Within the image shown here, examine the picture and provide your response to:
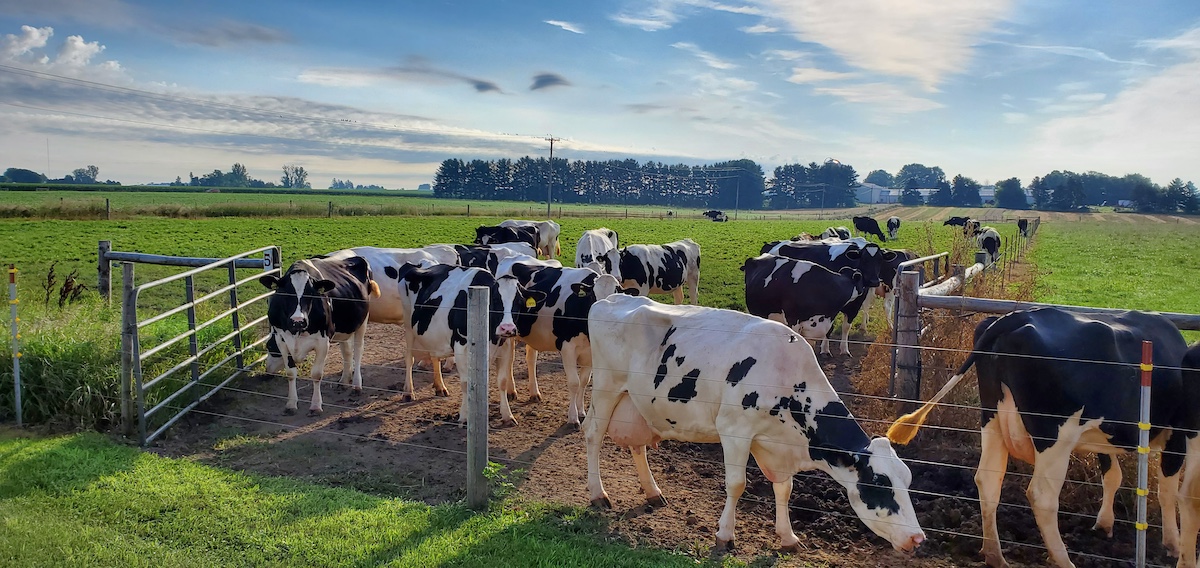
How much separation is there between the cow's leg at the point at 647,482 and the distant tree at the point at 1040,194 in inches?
4843

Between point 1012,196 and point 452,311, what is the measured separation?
400 ft

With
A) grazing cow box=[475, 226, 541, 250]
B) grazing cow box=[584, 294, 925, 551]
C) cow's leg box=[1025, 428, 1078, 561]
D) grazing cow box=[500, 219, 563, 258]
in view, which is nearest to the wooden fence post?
cow's leg box=[1025, 428, 1078, 561]

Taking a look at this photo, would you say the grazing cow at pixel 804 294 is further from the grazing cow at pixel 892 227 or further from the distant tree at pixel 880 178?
the distant tree at pixel 880 178

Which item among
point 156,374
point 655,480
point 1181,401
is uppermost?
point 1181,401

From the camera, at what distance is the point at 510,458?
7273 mm

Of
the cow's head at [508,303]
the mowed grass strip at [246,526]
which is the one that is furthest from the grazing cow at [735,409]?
the cow's head at [508,303]

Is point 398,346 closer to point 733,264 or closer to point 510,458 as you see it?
point 510,458

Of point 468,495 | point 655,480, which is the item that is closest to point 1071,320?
point 655,480

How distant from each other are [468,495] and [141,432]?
12.4 feet

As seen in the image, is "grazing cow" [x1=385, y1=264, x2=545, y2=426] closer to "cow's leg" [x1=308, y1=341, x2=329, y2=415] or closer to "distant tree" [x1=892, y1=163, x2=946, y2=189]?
"cow's leg" [x1=308, y1=341, x2=329, y2=415]

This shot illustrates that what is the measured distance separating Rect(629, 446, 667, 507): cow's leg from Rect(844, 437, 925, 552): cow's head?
1729 mm

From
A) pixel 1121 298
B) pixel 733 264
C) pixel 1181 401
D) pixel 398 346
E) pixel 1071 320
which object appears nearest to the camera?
pixel 1181 401

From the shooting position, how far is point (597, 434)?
20.4 ft

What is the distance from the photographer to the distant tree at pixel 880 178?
641ft
